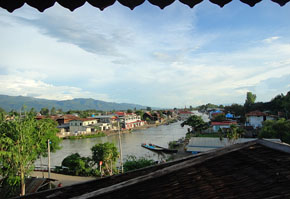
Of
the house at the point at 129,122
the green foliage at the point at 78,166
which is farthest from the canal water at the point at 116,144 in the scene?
the house at the point at 129,122

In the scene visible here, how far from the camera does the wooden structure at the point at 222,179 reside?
2.41 feet

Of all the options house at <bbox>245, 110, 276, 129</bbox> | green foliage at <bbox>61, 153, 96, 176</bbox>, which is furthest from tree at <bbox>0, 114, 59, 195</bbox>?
house at <bbox>245, 110, 276, 129</bbox>

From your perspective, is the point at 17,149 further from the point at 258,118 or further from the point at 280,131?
the point at 258,118

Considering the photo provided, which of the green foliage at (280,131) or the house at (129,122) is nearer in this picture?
the green foliage at (280,131)

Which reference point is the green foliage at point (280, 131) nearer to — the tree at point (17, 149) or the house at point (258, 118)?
the house at point (258, 118)

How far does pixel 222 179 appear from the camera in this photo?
0.81m

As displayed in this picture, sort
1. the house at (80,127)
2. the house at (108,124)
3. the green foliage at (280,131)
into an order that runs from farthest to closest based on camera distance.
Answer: the house at (108,124) → the house at (80,127) → the green foliage at (280,131)

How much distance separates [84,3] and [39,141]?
827 centimetres

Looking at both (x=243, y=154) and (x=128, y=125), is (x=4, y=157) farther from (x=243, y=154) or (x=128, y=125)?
(x=128, y=125)

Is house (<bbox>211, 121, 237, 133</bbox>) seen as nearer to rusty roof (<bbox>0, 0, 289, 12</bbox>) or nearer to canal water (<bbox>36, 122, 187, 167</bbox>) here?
canal water (<bbox>36, 122, 187, 167</bbox>)

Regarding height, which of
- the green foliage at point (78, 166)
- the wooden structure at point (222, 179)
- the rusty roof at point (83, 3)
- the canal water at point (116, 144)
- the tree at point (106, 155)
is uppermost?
the rusty roof at point (83, 3)

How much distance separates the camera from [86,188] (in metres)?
1.11

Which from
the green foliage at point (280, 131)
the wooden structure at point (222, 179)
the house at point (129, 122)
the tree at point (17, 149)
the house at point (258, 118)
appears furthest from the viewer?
the house at point (129, 122)

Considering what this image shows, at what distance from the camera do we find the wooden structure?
73 centimetres
